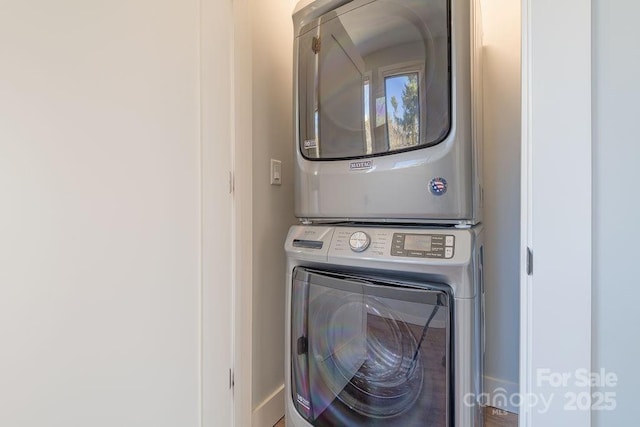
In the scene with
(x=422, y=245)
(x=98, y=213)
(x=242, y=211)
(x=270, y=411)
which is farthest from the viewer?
(x=270, y=411)

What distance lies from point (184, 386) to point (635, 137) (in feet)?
4.27

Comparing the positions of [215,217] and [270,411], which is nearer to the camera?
[215,217]

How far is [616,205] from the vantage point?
1.68 ft

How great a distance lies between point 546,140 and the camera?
1.86ft

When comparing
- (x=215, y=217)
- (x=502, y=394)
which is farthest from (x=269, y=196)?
(x=502, y=394)

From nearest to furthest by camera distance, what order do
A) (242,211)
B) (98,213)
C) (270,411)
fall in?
(98,213)
(242,211)
(270,411)

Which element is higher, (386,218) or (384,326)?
(386,218)

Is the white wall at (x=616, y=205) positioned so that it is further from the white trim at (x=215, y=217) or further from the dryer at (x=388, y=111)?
the white trim at (x=215, y=217)

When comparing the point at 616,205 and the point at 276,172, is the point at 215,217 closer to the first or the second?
the point at 276,172

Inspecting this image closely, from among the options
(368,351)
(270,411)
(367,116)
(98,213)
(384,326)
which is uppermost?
(367,116)

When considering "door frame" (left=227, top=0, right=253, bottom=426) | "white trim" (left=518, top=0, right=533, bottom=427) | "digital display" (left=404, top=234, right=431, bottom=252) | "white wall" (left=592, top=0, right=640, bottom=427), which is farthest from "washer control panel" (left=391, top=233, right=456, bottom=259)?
"door frame" (left=227, top=0, right=253, bottom=426)

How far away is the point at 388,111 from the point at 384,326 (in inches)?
28.4

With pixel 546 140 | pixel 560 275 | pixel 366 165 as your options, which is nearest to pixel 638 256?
pixel 560 275

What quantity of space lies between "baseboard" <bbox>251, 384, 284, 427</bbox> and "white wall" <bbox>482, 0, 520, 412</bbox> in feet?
3.37
